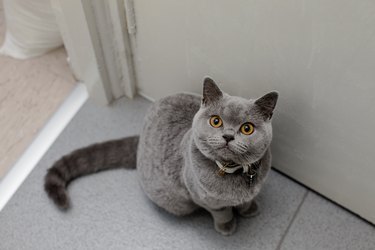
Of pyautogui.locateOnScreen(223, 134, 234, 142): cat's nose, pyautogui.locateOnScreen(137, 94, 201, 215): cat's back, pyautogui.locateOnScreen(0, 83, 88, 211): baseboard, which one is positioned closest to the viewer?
pyautogui.locateOnScreen(223, 134, 234, 142): cat's nose

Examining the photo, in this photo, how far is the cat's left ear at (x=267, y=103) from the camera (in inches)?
31.2

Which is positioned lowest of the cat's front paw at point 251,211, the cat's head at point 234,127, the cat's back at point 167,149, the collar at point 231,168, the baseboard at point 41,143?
the cat's front paw at point 251,211

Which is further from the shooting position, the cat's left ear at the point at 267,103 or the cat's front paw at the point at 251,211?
the cat's front paw at the point at 251,211

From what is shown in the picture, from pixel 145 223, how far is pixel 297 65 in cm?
67

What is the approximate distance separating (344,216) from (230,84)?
0.56m

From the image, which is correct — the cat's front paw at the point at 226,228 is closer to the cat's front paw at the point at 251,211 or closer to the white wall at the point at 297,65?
the cat's front paw at the point at 251,211

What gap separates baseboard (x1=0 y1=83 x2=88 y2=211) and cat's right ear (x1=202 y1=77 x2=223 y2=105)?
756 millimetres

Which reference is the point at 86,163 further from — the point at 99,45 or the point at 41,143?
the point at 99,45

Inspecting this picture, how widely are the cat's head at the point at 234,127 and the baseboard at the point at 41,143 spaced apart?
2.47 feet

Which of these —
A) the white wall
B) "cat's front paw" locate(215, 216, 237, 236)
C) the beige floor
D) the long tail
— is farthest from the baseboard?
"cat's front paw" locate(215, 216, 237, 236)

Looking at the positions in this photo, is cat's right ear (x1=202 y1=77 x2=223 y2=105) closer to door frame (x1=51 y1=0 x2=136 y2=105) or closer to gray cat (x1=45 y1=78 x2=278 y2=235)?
gray cat (x1=45 y1=78 x2=278 y2=235)

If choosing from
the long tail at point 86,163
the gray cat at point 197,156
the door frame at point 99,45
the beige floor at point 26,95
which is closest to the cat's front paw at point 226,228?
the gray cat at point 197,156

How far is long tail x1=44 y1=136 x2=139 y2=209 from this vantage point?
46.6 inches

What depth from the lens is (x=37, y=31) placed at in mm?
1447
